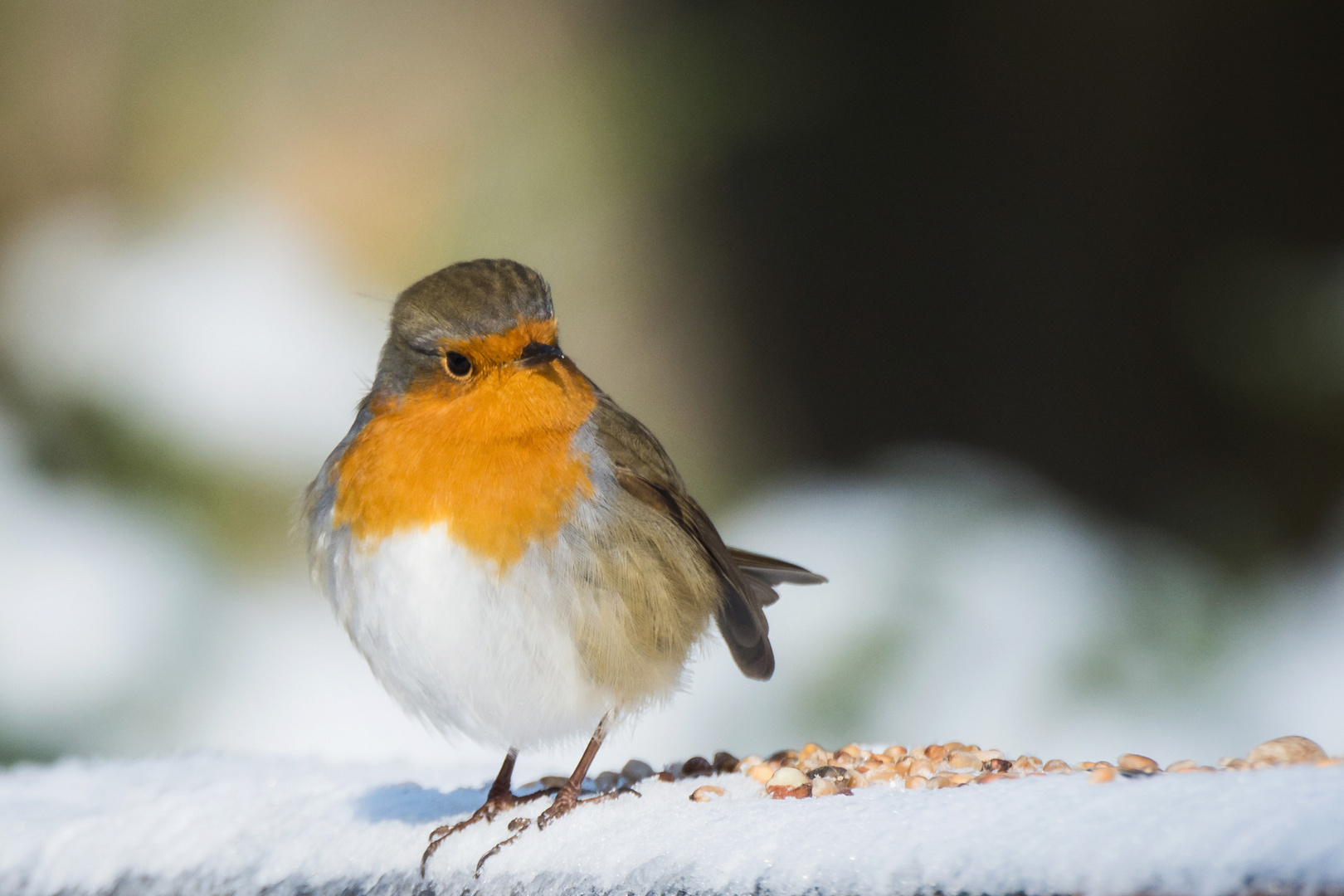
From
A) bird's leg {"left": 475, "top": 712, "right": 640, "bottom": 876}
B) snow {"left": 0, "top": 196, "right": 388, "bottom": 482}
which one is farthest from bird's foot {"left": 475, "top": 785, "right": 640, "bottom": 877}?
snow {"left": 0, "top": 196, "right": 388, "bottom": 482}

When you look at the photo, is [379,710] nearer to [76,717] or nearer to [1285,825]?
[76,717]

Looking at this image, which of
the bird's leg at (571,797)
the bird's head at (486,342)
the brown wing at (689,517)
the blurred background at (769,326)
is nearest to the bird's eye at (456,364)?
the bird's head at (486,342)

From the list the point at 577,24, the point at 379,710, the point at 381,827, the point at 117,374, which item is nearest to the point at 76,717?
the point at 379,710

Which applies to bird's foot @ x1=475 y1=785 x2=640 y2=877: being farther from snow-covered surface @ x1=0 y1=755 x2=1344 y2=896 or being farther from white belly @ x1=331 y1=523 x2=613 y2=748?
white belly @ x1=331 y1=523 x2=613 y2=748

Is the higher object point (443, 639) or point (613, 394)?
point (613, 394)

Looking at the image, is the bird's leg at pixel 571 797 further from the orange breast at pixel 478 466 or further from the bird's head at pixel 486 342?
the bird's head at pixel 486 342

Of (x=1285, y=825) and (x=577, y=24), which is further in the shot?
(x=577, y=24)

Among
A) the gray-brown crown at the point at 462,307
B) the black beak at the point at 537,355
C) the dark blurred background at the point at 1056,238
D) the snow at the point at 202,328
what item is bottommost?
the black beak at the point at 537,355
